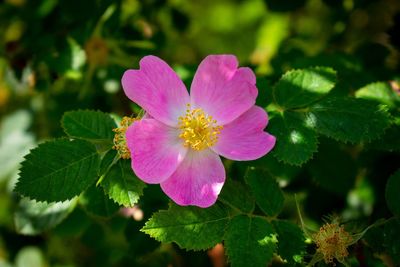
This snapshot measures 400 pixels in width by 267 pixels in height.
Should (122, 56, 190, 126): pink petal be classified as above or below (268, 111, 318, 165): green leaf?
above

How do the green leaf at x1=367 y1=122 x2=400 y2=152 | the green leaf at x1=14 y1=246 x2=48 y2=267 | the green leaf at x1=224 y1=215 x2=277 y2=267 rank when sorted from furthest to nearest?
the green leaf at x1=14 y1=246 x2=48 y2=267 → the green leaf at x1=367 y1=122 x2=400 y2=152 → the green leaf at x1=224 y1=215 x2=277 y2=267

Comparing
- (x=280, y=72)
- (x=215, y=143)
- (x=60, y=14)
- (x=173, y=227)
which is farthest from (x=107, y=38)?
(x=173, y=227)

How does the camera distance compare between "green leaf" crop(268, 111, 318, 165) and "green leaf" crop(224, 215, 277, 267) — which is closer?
"green leaf" crop(224, 215, 277, 267)

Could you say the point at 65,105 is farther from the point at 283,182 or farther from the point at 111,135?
the point at 283,182

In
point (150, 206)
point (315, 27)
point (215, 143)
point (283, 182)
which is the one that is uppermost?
point (215, 143)

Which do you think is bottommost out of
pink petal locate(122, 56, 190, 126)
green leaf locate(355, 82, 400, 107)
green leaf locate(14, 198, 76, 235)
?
green leaf locate(14, 198, 76, 235)


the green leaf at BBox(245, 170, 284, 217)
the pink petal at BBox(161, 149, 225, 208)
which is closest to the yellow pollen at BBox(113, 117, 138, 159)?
the pink petal at BBox(161, 149, 225, 208)

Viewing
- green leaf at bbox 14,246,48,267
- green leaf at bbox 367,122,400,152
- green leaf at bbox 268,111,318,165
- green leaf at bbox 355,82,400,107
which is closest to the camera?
green leaf at bbox 268,111,318,165

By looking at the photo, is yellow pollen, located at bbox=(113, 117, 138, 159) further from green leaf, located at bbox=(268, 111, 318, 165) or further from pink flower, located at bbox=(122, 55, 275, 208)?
green leaf, located at bbox=(268, 111, 318, 165)
